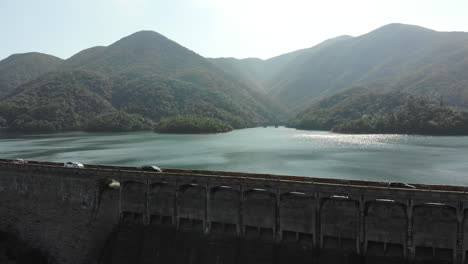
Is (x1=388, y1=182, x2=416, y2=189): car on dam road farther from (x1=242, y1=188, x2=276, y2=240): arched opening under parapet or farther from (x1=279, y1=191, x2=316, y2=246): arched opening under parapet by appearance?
(x1=242, y1=188, x2=276, y2=240): arched opening under parapet

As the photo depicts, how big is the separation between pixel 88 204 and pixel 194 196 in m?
11.4

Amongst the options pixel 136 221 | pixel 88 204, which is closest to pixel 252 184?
pixel 136 221

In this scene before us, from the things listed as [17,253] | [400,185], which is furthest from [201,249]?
[17,253]

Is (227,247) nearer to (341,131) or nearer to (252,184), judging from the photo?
(252,184)

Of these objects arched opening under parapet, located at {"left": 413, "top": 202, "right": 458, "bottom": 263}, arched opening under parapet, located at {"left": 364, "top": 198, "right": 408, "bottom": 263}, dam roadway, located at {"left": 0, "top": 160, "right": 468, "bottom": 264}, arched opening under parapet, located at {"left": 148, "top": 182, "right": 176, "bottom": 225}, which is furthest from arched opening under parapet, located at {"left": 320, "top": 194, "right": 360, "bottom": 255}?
arched opening under parapet, located at {"left": 148, "top": 182, "right": 176, "bottom": 225}

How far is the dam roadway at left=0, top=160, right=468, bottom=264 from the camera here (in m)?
20.3

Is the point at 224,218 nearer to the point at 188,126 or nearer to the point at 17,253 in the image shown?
the point at 17,253

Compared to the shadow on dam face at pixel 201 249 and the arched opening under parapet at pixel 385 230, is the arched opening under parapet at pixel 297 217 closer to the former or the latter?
the shadow on dam face at pixel 201 249

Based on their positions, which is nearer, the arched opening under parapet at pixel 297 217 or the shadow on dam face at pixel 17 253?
the arched opening under parapet at pixel 297 217

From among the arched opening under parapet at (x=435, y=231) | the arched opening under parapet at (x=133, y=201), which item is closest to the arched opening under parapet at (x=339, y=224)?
the arched opening under parapet at (x=435, y=231)

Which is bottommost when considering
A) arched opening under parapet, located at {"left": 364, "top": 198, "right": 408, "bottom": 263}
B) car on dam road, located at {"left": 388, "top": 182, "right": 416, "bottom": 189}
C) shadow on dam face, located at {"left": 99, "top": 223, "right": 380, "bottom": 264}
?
shadow on dam face, located at {"left": 99, "top": 223, "right": 380, "bottom": 264}

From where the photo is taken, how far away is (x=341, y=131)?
169 meters

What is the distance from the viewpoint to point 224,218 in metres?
25.0

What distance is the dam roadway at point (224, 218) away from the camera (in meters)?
20.3
